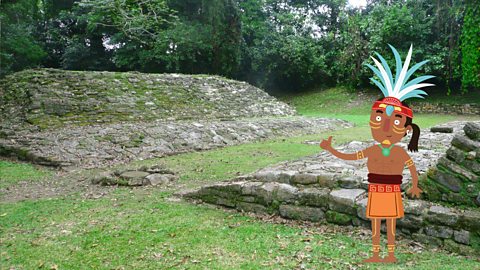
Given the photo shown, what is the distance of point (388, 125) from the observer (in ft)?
8.68

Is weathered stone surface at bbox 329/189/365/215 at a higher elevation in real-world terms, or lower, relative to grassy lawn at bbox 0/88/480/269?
higher

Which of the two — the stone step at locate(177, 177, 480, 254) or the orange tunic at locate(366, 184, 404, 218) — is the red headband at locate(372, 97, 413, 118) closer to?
the orange tunic at locate(366, 184, 404, 218)

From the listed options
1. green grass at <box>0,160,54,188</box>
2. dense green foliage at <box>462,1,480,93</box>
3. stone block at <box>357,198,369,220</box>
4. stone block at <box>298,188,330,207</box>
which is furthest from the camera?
dense green foliage at <box>462,1,480,93</box>

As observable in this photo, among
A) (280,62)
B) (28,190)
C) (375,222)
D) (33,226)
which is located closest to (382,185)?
(375,222)

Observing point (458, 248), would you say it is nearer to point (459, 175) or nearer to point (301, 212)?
point (459, 175)

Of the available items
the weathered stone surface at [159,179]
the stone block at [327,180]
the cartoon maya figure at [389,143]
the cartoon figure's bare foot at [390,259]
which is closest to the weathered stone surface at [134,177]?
the weathered stone surface at [159,179]

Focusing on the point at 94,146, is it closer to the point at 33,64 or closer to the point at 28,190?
the point at 28,190

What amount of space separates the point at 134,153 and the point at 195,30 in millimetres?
11630

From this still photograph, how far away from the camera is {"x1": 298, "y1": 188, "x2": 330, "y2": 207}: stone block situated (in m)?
3.99

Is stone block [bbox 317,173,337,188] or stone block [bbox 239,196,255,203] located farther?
stone block [bbox 239,196,255,203]

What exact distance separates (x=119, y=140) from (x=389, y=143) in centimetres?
762

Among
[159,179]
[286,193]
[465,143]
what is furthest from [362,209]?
[159,179]

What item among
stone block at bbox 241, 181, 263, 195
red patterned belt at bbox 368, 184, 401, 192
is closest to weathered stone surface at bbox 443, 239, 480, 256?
red patterned belt at bbox 368, 184, 401, 192

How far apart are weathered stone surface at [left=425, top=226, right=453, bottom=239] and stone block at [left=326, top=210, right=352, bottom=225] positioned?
76 cm
